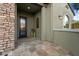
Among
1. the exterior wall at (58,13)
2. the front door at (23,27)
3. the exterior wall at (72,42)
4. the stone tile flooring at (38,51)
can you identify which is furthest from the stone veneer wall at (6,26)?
the front door at (23,27)

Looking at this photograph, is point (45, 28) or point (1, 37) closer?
point (1, 37)

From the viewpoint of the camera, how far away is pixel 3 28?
3018mm

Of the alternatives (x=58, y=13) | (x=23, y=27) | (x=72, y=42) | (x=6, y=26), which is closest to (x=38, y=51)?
(x=72, y=42)

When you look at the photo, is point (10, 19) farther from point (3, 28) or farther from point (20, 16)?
point (20, 16)

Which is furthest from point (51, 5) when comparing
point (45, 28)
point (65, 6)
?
point (45, 28)

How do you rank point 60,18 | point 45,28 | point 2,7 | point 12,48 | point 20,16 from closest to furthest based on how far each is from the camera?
1. point 2,7
2. point 12,48
3. point 60,18
4. point 45,28
5. point 20,16

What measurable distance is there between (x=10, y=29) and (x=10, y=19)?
0.33 meters

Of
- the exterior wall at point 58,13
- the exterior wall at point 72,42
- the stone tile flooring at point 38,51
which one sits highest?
the exterior wall at point 58,13

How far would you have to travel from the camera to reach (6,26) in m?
3.07

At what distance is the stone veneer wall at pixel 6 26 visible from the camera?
3.00m

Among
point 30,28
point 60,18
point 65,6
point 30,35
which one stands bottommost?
point 30,35

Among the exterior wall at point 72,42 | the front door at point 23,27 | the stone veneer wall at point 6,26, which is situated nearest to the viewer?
the exterior wall at point 72,42

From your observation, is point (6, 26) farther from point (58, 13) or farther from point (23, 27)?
point (23, 27)

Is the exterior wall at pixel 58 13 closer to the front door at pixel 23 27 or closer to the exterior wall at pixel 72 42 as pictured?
the exterior wall at pixel 72 42
